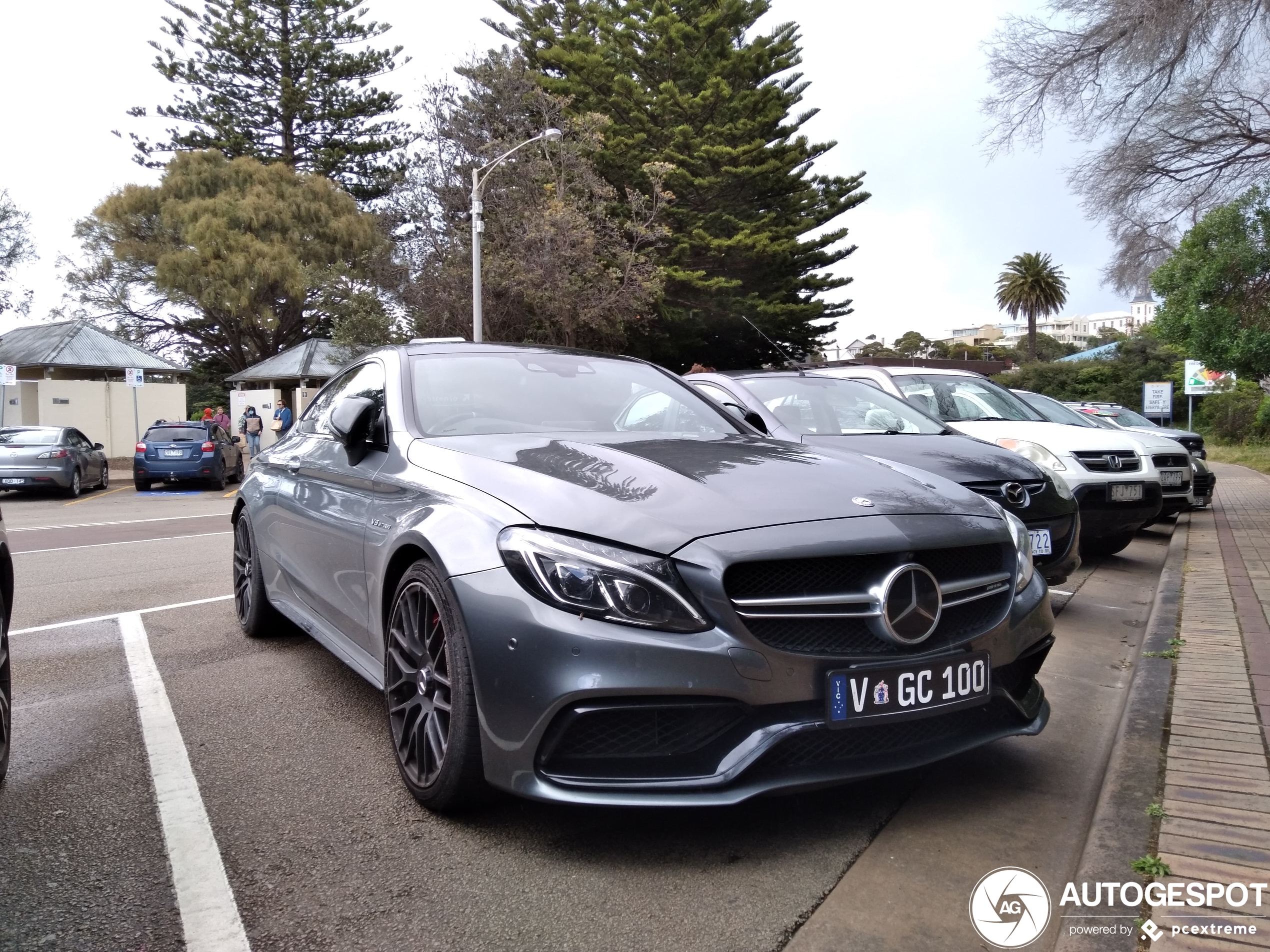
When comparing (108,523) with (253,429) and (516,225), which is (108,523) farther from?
(516,225)

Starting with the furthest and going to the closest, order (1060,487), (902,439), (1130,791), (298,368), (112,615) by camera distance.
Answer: (298,368) < (112,615) < (902,439) < (1060,487) < (1130,791)

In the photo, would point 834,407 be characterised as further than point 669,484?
Yes

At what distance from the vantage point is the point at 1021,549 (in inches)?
126

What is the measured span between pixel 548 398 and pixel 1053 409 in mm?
8202

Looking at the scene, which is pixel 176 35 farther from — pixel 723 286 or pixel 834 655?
pixel 834 655

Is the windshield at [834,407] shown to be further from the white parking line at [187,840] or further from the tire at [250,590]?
the white parking line at [187,840]

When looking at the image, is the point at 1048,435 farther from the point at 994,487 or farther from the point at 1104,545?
the point at 994,487

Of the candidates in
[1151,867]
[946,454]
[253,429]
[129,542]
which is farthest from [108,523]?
[1151,867]

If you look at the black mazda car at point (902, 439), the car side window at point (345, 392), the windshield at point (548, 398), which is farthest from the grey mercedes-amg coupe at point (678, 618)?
the black mazda car at point (902, 439)

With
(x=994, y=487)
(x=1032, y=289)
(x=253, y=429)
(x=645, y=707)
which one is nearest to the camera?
(x=645, y=707)

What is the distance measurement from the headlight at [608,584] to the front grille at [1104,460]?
6.32 m

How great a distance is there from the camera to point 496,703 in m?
2.60

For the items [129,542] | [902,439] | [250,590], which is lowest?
[129,542]

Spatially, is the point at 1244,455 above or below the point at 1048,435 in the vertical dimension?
below
